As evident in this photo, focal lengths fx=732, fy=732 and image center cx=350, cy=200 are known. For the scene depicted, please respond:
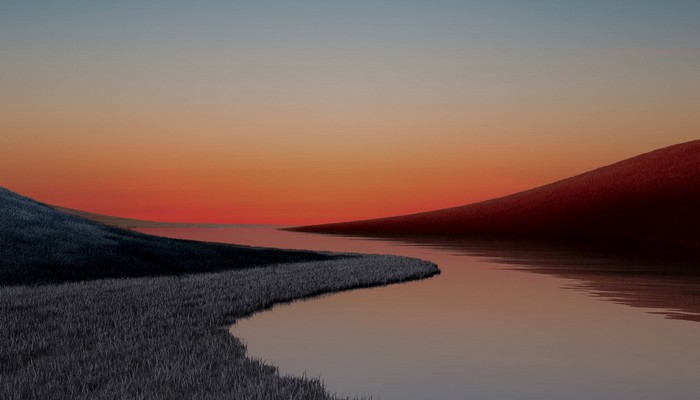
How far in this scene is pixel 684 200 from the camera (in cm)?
12369

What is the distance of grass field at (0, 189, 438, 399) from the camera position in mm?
14125

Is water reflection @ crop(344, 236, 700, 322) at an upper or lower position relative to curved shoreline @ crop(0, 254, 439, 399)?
upper

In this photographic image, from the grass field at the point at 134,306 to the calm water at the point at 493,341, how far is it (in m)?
1.73

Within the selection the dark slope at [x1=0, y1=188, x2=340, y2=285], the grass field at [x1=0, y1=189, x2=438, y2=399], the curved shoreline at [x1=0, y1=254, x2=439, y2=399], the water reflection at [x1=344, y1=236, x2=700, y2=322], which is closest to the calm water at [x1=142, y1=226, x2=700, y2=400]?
the water reflection at [x1=344, y1=236, x2=700, y2=322]

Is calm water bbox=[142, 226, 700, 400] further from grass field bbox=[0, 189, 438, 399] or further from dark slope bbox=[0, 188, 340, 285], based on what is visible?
dark slope bbox=[0, 188, 340, 285]

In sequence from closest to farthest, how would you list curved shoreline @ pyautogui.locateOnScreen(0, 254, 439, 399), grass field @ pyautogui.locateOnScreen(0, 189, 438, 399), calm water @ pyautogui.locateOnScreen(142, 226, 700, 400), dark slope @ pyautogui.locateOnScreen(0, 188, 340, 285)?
curved shoreline @ pyautogui.locateOnScreen(0, 254, 439, 399) < grass field @ pyautogui.locateOnScreen(0, 189, 438, 399) < calm water @ pyautogui.locateOnScreen(142, 226, 700, 400) < dark slope @ pyautogui.locateOnScreen(0, 188, 340, 285)

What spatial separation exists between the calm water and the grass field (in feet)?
5.68

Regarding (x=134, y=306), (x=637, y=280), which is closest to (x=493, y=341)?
(x=134, y=306)

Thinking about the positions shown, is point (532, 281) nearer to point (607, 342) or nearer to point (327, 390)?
point (607, 342)

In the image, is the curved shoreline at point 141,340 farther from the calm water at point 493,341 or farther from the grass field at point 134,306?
the calm water at point 493,341

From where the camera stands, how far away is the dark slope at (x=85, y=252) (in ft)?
145

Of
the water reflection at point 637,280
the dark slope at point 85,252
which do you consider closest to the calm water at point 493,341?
the water reflection at point 637,280

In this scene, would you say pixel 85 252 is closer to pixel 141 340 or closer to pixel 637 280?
pixel 141 340

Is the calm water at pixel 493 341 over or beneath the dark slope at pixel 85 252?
beneath
